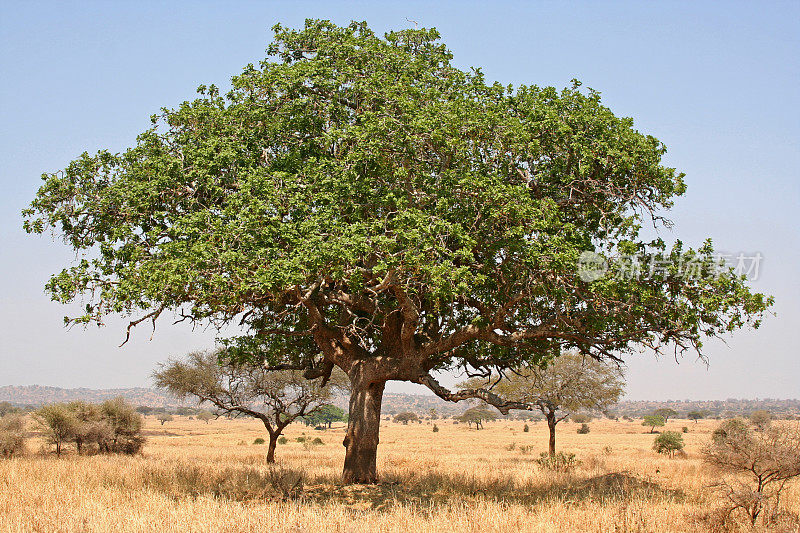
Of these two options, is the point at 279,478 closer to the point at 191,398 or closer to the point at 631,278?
the point at 631,278

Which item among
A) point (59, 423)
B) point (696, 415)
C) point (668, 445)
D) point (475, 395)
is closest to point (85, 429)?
point (59, 423)

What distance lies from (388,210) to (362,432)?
6.21 metres

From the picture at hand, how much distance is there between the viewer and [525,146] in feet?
44.0

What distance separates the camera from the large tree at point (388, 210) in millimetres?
12141

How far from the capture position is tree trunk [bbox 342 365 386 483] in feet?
51.7

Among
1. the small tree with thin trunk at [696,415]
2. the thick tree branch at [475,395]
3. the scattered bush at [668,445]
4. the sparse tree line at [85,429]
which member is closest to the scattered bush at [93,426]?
the sparse tree line at [85,429]

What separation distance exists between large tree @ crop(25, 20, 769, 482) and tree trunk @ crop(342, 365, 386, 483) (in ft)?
0.18

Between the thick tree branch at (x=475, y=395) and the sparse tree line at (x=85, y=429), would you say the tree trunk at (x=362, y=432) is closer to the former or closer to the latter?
the thick tree branch at (x=475, y=395)

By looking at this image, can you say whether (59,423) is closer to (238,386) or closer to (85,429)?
(85,429)

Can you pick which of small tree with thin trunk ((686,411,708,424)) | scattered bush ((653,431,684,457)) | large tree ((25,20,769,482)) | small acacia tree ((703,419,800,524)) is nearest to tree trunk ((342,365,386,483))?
large tree ((25,20,769,482))

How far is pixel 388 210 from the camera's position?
536 inches

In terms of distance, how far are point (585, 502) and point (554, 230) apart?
646 cm

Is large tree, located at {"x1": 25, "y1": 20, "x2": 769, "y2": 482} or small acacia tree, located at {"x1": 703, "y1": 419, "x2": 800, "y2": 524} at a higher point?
large tree, located at {"x1": 25, "y1": 20, "x2": 769, "y2": 482}

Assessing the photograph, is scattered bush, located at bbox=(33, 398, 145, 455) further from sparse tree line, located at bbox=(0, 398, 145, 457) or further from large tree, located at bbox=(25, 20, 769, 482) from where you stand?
large tree, located at bbox=(25, 20, 769, 482)
